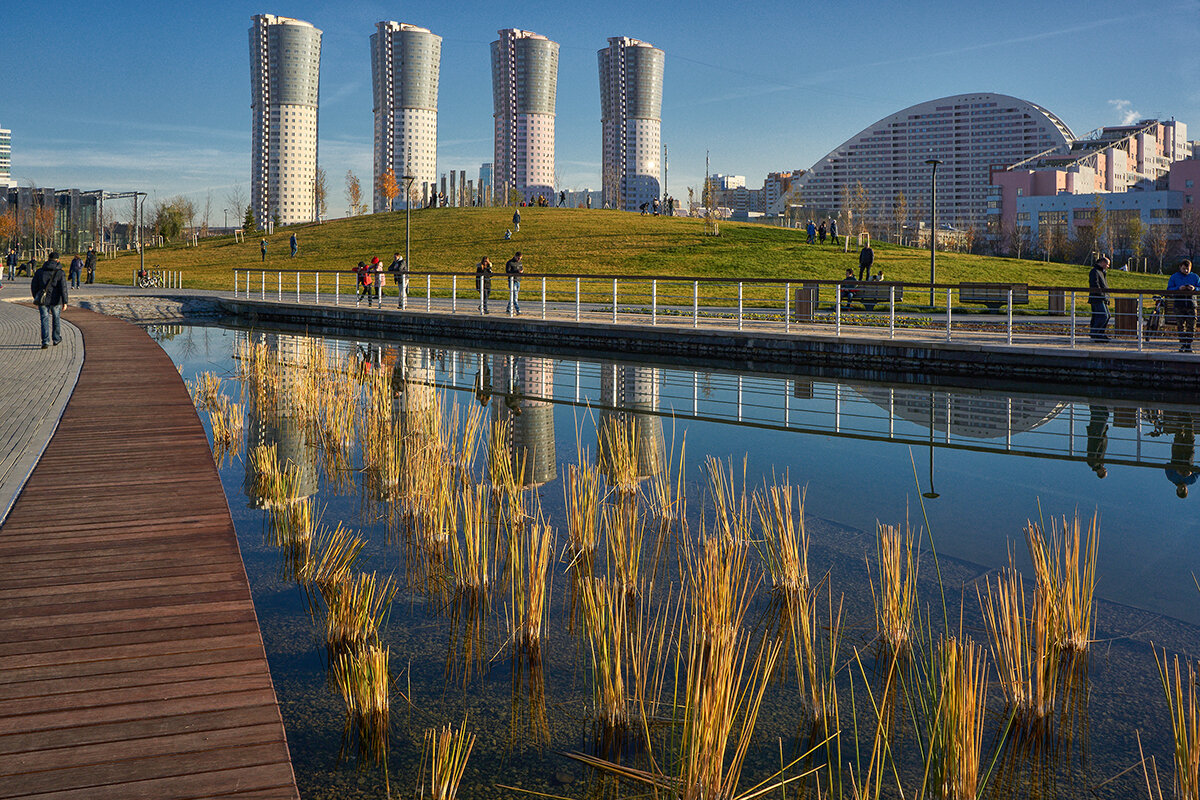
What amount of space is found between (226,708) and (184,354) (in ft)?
58.9

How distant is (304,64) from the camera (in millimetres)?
142125

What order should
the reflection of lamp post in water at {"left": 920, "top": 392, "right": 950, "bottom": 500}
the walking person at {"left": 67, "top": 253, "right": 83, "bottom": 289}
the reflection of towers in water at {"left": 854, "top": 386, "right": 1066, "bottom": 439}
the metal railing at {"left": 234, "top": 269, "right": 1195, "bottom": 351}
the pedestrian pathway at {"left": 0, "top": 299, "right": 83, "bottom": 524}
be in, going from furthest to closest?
the walking person at {"left": 67, "top": 253, "right": 83, "bottom": 289}
the metal railing at {"left": 234, "top": 269, "right": 1195, "bottom": 351}
the reflection of towers in water at {"left": 854, "top": 386, "right": 1066, "bottom": 439}
the reflection of lamp post in water at {"left": 920, "top": 392, "right": 950, "bottom": 500}
the pedestrian pathway at {"left": 0, "top": 299, "right": 83, "bottom": 524}

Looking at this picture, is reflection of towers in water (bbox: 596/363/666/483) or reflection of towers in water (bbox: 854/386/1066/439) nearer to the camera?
reflection of towers in water (bbox: 596/363/666/483)

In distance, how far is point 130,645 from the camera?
→ 4.02m

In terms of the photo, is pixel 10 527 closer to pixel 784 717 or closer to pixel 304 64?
pixel 784 717

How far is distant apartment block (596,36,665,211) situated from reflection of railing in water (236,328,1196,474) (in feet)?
483

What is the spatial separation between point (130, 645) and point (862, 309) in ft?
77.7

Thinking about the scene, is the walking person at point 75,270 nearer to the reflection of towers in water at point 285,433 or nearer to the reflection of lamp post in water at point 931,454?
the reflection of towers in water at point 285,433

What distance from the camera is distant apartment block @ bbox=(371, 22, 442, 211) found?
149 m

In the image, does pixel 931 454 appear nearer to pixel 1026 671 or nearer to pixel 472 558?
pixel 1026 671

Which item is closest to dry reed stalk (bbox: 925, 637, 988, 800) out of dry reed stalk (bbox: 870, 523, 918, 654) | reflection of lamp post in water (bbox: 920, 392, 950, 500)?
dry reed stalk (bbox: 870, 523, 918, 654)

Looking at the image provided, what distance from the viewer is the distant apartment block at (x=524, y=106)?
155000mm

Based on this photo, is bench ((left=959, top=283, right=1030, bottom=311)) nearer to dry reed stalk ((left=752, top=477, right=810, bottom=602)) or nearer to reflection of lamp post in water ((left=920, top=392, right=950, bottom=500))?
reflection of lamp post in water ((left=920, top=392, right=950, bottom=500))

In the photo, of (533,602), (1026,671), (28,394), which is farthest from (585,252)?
(1026,671)
